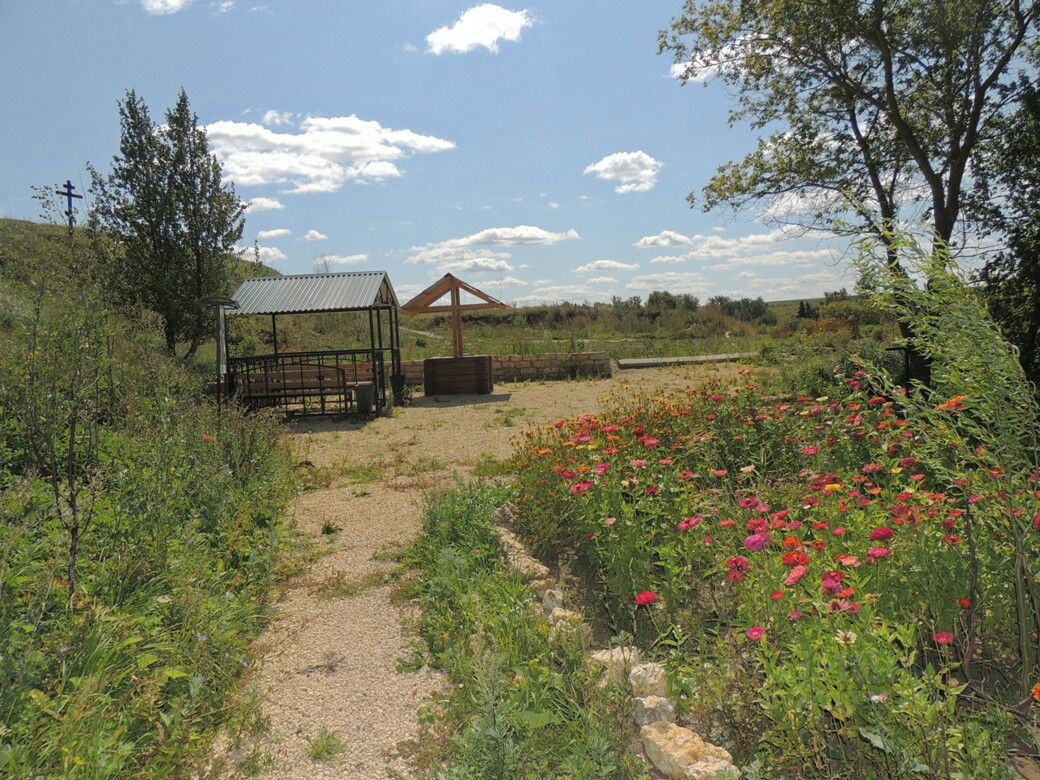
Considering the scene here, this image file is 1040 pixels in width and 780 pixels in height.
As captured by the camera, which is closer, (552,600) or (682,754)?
(682,754)

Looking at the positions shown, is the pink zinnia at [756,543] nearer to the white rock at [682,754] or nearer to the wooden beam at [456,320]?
the white rock at [682,754]

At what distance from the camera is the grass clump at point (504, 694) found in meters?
2.18

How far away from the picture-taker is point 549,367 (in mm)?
18031

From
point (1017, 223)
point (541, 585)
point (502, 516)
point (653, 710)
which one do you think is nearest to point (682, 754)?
point (653, 710)

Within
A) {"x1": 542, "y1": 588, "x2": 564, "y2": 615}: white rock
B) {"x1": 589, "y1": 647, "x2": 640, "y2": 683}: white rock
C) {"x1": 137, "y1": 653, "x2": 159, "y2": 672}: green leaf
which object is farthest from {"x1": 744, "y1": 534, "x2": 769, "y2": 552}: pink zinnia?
{"x1": 137, "y1": 653, "x2": 159, "y2": 672}: green leaf

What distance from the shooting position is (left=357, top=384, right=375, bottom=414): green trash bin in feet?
39.4

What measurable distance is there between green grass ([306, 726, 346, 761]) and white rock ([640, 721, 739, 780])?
117cm

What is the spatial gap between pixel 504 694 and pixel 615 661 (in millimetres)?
456

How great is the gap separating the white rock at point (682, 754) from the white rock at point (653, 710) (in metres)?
0.10

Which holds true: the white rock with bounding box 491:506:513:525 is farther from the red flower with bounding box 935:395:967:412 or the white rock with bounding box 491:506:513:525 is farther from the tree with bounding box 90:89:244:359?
the tree with bounding box 90:89:244:359

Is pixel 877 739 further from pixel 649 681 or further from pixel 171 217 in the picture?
pixel 171 217

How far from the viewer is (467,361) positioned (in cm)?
1543

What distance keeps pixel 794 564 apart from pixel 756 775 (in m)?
0.67

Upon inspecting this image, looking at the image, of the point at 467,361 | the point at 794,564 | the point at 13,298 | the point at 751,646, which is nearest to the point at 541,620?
the point at 751,646
